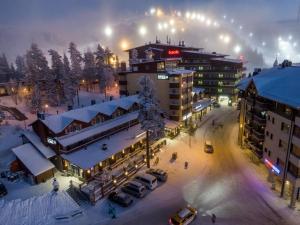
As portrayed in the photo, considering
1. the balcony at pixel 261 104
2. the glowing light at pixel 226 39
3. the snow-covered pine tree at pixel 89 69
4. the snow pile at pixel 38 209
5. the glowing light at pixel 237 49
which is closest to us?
the snow pile at pixel 38 209

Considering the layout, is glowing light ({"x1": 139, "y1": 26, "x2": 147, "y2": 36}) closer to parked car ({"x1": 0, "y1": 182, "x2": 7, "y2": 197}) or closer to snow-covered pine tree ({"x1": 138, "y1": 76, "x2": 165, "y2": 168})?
snow-covered pine tree ({"x1": 138, "y1": 76, "x2": 165, "y2": 168})

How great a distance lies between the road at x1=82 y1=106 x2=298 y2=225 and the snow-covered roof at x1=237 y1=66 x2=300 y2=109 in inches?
560

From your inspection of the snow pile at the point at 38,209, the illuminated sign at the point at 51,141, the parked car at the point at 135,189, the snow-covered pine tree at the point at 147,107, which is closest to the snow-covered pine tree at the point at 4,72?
the illuminated sign at the point at 51,141

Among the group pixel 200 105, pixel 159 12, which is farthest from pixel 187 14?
pixel 200 105

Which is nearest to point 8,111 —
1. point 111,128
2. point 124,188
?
point 111,128

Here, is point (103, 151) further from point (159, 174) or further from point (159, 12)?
point (159, 12)

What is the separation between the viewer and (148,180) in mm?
35531

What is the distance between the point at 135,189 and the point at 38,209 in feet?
44.1

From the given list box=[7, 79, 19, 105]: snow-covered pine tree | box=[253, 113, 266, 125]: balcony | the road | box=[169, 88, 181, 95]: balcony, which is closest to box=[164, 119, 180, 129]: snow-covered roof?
the road

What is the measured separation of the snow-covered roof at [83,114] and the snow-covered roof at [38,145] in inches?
173

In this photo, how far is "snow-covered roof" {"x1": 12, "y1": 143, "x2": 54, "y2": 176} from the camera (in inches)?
1451

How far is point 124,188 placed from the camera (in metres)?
34.8

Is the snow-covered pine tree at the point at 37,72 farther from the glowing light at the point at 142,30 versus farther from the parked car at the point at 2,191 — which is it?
the glowing light at the point at 142,30

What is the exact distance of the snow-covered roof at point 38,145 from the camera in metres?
39.1
